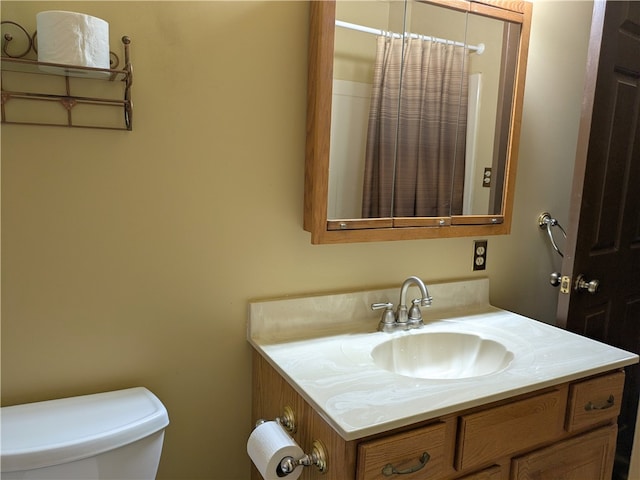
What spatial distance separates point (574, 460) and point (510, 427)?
1.06 ft

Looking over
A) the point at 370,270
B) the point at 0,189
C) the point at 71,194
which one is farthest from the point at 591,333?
the point at 0,189

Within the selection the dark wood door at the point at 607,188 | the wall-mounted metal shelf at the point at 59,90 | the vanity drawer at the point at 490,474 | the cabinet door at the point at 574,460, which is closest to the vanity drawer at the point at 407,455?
the vanity drawer at the point at 490,474

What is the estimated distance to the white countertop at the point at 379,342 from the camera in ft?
3.39

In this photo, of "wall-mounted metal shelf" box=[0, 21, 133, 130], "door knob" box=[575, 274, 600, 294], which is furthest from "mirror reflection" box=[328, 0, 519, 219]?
"wall-mounted metal shelf" box=[0, 21, 133, 130]

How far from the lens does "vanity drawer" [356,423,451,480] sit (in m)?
0.98

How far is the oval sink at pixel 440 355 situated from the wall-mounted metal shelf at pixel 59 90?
3.08ft

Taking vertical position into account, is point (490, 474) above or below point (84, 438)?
below

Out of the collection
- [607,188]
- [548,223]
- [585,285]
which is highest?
[607,188]

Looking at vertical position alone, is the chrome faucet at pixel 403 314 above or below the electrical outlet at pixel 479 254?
below

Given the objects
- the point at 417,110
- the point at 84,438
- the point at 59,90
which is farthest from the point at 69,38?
the point at 417,110

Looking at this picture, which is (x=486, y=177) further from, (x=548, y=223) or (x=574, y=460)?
(x=574, y=460)

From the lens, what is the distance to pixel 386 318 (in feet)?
4.86

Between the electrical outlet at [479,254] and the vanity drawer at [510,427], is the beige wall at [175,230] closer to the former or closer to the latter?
the electrical outlet at [479,254]

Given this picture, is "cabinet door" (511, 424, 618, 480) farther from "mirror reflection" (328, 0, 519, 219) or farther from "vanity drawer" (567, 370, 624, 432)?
"mirror reflection" (328, 0, 519, 219)
